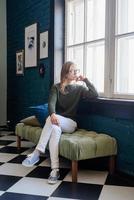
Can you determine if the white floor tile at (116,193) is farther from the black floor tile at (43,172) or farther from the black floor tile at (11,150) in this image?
the black floor tile at (11,150)

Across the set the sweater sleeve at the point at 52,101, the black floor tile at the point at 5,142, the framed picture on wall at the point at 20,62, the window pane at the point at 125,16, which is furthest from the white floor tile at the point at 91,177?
the framed picture on wall at the point at 20,62

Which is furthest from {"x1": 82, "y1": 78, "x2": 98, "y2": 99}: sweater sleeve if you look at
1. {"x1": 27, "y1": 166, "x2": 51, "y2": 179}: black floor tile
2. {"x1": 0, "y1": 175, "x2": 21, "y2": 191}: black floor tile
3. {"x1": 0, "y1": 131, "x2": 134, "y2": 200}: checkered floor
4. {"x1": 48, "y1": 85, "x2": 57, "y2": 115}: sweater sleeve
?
{"x1": 0, "y1": 175, "x2": 21, "y2": 191}: black floor tile

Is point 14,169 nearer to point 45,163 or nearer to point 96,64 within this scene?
point 45,163

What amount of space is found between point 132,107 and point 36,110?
4.08 feet

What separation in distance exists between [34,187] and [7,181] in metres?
0.30

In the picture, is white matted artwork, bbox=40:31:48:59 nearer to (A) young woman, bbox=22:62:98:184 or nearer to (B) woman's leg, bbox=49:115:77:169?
(A) young woman, bbox=22:62:98:184

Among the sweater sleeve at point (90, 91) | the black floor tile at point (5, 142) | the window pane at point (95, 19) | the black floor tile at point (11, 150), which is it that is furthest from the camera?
the black floor tile at point (5, 142)

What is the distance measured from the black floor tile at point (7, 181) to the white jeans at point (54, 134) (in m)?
0.36

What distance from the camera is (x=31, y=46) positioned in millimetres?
4793

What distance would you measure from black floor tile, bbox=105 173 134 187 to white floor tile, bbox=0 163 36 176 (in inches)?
31.6

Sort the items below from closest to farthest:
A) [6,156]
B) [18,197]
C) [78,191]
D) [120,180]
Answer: [18,197] → [78,191] → [120,180] → [6,156]

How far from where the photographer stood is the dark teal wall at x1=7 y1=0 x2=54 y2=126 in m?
4.32

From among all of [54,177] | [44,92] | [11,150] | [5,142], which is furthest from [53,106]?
[5,142]

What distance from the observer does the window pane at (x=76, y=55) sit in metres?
3.75
